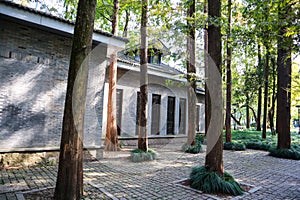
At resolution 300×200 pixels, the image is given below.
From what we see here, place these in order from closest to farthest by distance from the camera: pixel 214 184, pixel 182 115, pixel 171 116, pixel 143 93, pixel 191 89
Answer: pixel 214 184 < pixel 143 93 < pixel 191 89 < pixel 171 116 < pixel 182 115

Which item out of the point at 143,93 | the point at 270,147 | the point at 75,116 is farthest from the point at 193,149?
the point at 75,116

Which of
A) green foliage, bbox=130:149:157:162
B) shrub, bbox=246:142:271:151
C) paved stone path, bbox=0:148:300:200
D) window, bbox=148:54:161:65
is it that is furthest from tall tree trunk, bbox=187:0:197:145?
window, bbox=148:54:161:65

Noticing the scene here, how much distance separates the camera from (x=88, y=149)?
6.89 meters

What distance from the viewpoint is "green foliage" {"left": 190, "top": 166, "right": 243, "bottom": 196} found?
4184 mm

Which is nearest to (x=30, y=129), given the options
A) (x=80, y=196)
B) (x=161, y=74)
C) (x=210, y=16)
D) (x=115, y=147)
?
(x=80, y=196)

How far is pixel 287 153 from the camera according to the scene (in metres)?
8.80

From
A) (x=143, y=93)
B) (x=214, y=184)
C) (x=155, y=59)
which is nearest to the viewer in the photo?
(x=214, y=184)

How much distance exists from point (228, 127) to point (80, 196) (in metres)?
8.80

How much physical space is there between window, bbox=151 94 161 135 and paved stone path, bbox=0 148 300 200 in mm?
5134

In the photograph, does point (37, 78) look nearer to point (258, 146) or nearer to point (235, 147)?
point (235, 147)

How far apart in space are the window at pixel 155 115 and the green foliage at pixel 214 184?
26.0ft

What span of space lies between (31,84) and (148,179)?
13.7 ft

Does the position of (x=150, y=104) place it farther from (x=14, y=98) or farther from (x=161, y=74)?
(x=14, y=98)

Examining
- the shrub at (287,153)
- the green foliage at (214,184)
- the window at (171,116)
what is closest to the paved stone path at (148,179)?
the green foliage at (214,184)
